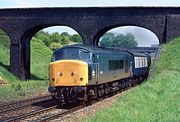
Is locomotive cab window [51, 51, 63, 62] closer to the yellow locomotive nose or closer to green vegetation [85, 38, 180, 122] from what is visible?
the yellow locomotive nose

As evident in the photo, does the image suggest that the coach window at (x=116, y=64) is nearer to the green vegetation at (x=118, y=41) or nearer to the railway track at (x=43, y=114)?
the railway track at (x=43, y=114)

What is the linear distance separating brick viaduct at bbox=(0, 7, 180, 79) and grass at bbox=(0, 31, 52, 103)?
2.54 meters

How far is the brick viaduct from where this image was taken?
134 feet

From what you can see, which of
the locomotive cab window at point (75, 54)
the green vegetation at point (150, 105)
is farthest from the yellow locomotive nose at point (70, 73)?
the green vegetation at point (150, 105)

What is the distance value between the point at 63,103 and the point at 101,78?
2.47 m

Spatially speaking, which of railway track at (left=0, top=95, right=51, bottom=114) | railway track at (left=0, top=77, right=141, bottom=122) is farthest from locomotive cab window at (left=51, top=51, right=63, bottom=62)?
railway track at (left=0, top=95, right=51, bottom=114)

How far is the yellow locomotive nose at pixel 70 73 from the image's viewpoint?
19.3 metres

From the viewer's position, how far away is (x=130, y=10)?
134 feet

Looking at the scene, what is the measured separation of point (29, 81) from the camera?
124 feet

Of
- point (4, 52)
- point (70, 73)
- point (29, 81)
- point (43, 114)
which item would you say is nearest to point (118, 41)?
point (4, 52)

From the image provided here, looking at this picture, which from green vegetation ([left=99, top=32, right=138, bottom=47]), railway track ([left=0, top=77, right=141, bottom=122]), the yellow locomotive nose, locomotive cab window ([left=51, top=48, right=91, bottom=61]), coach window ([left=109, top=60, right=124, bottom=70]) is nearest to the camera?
railway track ([left=0, top=77, right=141, bottom=122])

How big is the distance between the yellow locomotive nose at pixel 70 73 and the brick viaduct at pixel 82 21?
72.9 feet

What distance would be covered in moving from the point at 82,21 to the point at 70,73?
23.4 metres

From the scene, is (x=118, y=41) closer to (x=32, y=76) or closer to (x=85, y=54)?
(x=32, y=76)
